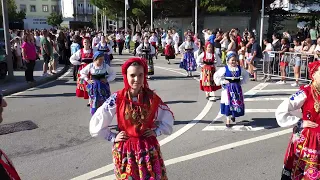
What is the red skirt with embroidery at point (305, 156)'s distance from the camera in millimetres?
3979

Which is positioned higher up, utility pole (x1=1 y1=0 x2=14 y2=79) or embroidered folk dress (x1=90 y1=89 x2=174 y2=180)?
utility pole (x1=1 y1=0 x2=14 y2=79)

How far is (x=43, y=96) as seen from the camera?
466 inches

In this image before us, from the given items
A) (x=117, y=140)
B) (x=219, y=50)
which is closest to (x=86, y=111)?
(x=117, y=140)

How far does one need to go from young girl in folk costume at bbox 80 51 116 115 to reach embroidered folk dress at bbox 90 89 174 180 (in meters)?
4.35

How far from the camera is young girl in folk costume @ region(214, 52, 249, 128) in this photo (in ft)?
26.0

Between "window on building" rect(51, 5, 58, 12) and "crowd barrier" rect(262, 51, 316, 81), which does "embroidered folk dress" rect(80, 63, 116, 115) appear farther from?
"window on building" rect(51, 5, 58, 12)

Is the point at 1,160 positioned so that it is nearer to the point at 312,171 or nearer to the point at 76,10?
the point at 312,171

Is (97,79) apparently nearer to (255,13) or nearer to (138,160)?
(138,160)

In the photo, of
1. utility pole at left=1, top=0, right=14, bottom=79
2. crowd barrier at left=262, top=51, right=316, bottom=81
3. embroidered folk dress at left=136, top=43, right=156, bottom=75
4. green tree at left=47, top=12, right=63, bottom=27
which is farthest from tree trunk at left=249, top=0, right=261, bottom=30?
green tree at left=47, top=12, right=63, bottom=27

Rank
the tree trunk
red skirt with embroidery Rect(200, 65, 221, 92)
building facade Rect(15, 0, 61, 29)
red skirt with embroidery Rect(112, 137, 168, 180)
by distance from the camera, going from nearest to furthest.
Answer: red skirt with embroidery Rect(112, 137, 168, 180) → red skirt with embroidery Rect(200, 65, 221, 92) → the tree trunk → building facade Rect(15, 0, 61, 29)

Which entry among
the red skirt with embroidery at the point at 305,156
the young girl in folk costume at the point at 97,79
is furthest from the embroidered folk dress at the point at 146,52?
the red skirt with embroidery at the point at 305,156

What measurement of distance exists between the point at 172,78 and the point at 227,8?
22306mm

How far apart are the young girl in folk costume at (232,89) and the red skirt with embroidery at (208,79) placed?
2739 millimetres

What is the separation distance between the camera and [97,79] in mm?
8273
